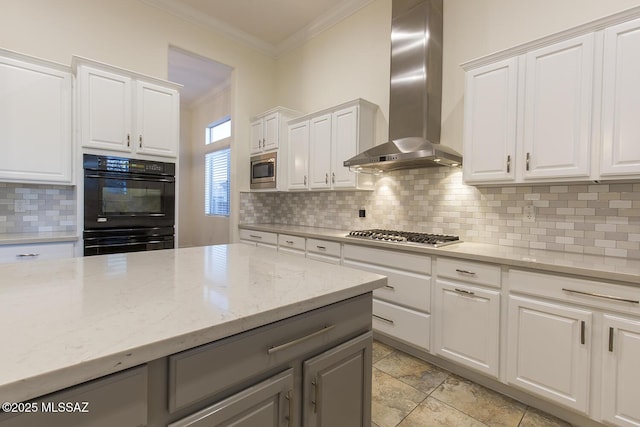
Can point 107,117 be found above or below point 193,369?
above

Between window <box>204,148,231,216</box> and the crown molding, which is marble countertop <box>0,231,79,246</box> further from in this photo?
window <box>204,148,231,216</box>

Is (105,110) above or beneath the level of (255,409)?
above

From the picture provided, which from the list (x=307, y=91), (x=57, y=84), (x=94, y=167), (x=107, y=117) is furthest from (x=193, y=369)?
(x=307, y=91)

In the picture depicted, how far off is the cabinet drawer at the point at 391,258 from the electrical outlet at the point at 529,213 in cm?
84

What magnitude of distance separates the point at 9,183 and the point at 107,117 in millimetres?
1067

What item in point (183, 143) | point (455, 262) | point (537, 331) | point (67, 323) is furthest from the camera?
point (183, 143)

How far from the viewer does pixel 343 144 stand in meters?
3.33

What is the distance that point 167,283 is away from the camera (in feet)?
3.53

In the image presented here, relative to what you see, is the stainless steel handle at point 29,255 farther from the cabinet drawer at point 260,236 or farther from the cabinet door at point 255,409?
the cabinet door at point 255,409

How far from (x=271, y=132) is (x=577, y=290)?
11.8 ft

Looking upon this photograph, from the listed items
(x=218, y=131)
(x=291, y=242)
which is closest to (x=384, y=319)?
(x=291, y=242)

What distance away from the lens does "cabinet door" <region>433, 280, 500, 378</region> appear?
197 cm

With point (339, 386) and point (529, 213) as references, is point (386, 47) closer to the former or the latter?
point (529, 213)

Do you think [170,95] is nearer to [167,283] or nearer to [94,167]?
[94,167]
